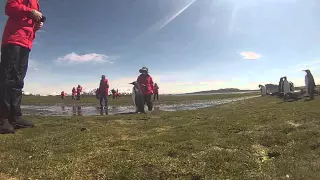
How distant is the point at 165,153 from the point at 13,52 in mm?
6416

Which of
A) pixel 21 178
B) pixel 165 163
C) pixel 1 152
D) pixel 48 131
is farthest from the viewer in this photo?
pixel 48 131

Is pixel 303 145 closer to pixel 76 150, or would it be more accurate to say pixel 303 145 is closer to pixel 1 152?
pixel 76 150

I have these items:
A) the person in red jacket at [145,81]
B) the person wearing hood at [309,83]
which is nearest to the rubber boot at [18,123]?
the person in red jacket at [145,81]

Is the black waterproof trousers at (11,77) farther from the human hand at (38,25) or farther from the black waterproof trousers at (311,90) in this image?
the black waterproof trousers at (311,90)

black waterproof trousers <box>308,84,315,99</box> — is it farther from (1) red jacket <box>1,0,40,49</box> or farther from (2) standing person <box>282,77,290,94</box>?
(1) red jacket <box>1,0,40,49</box>

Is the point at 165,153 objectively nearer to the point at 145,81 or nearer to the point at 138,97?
the point at 138,97

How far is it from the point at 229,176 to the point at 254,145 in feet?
9.60

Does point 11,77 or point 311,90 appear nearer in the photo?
point 11,77

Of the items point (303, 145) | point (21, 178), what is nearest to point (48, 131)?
point (21, 178)

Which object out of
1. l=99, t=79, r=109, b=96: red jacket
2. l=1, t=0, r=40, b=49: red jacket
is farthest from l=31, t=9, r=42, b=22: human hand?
l=99, t=79, r=109, b=96: red jacket

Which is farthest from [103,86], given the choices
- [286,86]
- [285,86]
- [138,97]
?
[286,86]

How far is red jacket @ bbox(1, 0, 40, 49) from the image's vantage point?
1141cm

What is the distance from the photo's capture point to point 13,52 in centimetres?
1153

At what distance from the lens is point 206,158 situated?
8.89m
